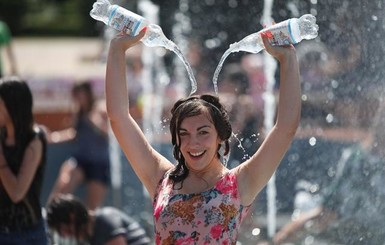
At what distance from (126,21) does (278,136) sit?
2.17ft

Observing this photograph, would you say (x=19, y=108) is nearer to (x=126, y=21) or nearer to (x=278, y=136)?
(x=126, y=21)

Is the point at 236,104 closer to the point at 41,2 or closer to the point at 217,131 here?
the point at 217,131

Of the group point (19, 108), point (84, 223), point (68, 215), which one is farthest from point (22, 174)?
point (84, 223)

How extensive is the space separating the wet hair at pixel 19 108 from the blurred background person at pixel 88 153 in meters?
3.68

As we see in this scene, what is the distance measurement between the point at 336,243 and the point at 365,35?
1.08 meters

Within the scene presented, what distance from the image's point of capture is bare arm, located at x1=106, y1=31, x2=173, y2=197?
381 centimetres

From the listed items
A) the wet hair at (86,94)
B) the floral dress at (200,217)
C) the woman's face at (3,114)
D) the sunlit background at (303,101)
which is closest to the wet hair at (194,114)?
Answer: the floral dress at (200,217)

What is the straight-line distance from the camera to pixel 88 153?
9141mm

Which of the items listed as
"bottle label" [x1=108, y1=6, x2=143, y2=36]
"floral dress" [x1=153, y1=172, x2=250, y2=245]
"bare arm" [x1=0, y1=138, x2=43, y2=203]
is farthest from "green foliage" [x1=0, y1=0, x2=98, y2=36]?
"floral dress" [x1=153, y1=172, x2=250, y2=245]

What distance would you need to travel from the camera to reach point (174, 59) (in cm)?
1072

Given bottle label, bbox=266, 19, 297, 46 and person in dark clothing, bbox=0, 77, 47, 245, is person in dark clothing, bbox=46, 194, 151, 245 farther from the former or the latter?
bottle label, bbox=266, 19, 297, 46

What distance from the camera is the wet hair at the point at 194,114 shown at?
3.70 meters

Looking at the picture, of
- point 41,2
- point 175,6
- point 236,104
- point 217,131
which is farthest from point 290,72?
point 41,2

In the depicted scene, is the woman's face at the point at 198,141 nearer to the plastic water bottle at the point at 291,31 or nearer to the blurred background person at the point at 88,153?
the plastic water bottle at the point at 291,31
